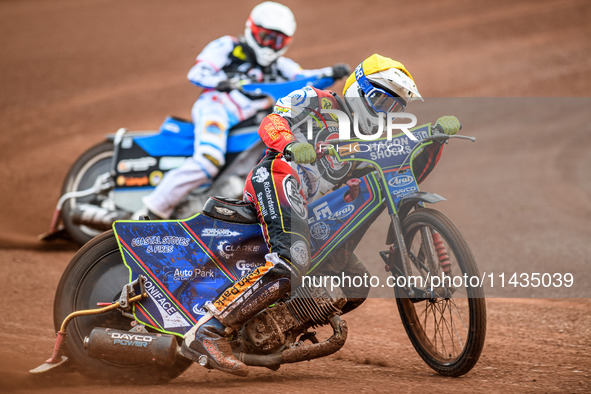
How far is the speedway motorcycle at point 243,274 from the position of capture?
179 inches

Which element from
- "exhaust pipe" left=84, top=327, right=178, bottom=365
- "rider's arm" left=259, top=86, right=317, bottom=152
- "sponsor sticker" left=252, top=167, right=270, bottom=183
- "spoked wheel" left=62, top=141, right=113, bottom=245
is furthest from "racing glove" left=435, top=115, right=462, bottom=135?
"spoked wheel" left=62, top=141, right=113, bottom=245

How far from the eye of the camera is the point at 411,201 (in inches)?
178

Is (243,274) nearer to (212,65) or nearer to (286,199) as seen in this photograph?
(286,199)

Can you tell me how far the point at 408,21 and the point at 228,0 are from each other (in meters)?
5.23

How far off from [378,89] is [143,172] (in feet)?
13.8

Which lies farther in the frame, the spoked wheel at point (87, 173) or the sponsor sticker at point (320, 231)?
the spoked wheel at point (87, 173)

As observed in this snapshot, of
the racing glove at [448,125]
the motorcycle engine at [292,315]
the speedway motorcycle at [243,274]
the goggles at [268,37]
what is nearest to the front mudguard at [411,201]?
the speedway motorcycle at [243,274]

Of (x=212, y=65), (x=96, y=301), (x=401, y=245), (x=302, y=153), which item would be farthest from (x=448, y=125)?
(x=212, y=65)

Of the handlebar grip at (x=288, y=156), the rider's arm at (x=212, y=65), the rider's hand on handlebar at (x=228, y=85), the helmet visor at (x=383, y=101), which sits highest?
the rider's arm at (x=212, y=65)

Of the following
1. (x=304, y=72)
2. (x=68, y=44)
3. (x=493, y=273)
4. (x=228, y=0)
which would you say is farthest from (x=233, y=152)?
(x=228, y=0)

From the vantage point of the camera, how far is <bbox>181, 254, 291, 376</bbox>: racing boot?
4.47m

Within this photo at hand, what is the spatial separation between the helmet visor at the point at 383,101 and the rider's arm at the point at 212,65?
3727 millimetres

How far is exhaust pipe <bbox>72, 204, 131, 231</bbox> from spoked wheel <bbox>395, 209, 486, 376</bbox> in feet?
13.5

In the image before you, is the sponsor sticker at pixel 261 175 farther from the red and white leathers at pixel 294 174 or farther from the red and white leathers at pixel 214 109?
the red and white leathers at pixel 214 109
